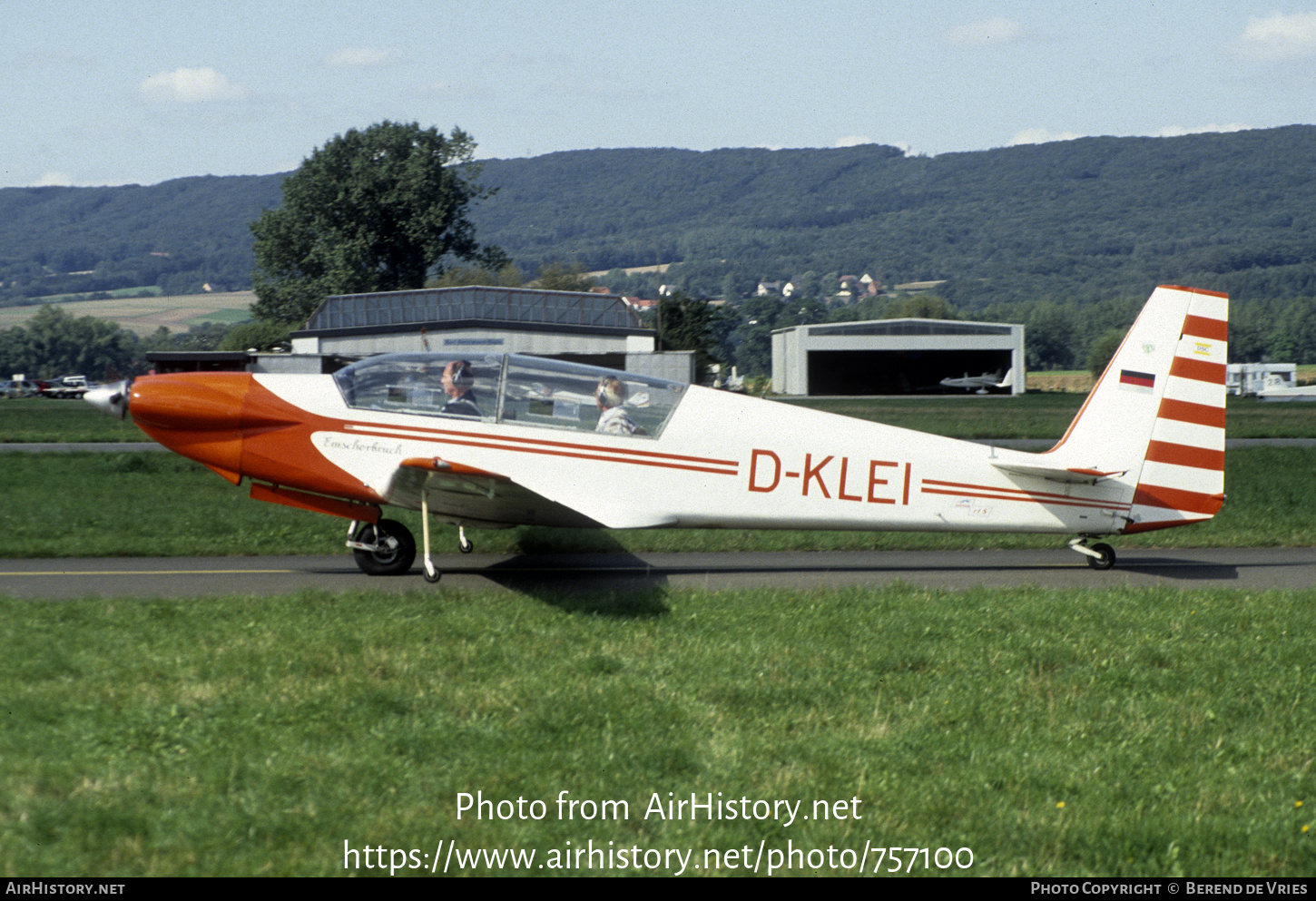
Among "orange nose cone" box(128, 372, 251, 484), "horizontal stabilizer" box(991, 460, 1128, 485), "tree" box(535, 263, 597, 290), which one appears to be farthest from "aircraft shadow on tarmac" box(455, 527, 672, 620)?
"tree" box(535, 263, 597, 290)

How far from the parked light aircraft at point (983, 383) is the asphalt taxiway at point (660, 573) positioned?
2438 inches

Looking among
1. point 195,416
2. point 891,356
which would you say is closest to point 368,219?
point 891,356

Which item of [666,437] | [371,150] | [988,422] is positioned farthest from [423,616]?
[371,150]

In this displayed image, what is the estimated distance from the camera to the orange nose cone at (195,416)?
9.20 metres

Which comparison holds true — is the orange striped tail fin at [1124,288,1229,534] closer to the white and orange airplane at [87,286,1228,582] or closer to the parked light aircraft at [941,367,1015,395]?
the white and orange airplane at [87,286,1228,582]

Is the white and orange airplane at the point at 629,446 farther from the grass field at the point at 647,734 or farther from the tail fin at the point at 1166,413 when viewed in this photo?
the grass field at the point at 647,734

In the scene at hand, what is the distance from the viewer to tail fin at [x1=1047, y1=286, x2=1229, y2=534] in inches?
392

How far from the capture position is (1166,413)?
9.97 m

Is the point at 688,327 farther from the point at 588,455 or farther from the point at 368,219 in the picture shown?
the point at 588,455

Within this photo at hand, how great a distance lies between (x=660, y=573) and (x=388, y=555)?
99.3 inches

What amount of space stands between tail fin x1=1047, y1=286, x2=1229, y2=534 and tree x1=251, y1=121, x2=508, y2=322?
70.4 m

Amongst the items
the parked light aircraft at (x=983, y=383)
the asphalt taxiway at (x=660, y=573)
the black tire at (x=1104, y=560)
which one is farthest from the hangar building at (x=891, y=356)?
the black tire at (x=1104, y=560)

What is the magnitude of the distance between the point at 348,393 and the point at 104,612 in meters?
2.71
